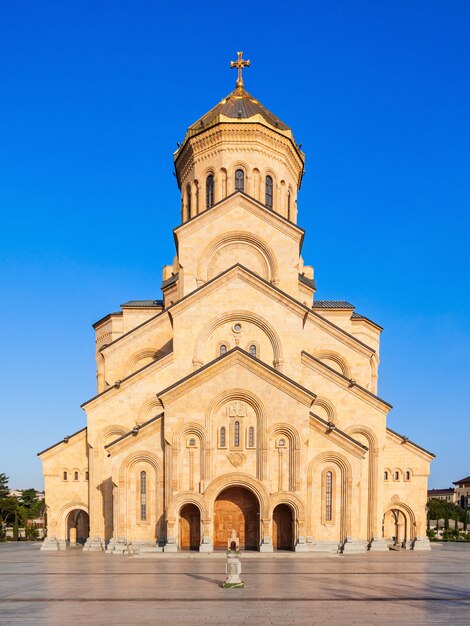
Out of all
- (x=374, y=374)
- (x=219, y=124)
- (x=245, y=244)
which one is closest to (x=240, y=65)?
(x=219, y=124)

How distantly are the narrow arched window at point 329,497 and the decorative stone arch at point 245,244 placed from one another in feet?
32.7

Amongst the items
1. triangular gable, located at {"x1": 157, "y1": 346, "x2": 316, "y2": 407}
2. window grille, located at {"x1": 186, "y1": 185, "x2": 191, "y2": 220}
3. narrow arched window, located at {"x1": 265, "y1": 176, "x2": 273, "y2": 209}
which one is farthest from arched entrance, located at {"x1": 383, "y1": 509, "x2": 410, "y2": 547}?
window grille, located at {"x1": 186, "y1": 185, "x2": 191, "y2": 220}

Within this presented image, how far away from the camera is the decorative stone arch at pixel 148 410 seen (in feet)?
94.1

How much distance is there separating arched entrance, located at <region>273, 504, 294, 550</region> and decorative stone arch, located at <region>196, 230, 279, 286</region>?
1108 centimetres

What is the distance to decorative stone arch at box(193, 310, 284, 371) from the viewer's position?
92.3 ft

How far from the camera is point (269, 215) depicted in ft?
102

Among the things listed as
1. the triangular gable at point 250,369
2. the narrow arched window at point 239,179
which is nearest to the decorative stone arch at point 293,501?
the triangular gable at point 250,369

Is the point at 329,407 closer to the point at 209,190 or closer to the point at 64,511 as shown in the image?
the point at 64,511

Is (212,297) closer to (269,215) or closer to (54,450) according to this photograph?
(269,215)

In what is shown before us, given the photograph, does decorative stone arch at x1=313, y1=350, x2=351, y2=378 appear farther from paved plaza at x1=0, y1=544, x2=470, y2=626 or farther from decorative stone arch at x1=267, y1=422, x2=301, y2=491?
paved plaza at x1=0, y1=544, x2=470, y2=626

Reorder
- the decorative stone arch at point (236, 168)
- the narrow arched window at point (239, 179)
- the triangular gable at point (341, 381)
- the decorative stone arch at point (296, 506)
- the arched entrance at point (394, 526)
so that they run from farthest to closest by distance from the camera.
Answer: the narrow arched window at point (239, 179) < the decorative stone arch at point (236, 168) < the arched entrance at point (394, 526) < the triangular gable at point (341, 381) < the decorative stone arch at point (296, 506)

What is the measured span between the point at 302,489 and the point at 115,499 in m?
7.84

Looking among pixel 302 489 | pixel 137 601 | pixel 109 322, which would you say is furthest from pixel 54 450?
pixel 137 601

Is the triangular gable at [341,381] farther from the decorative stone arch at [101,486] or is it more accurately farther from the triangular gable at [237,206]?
the decorative stone arch at [101,486]
